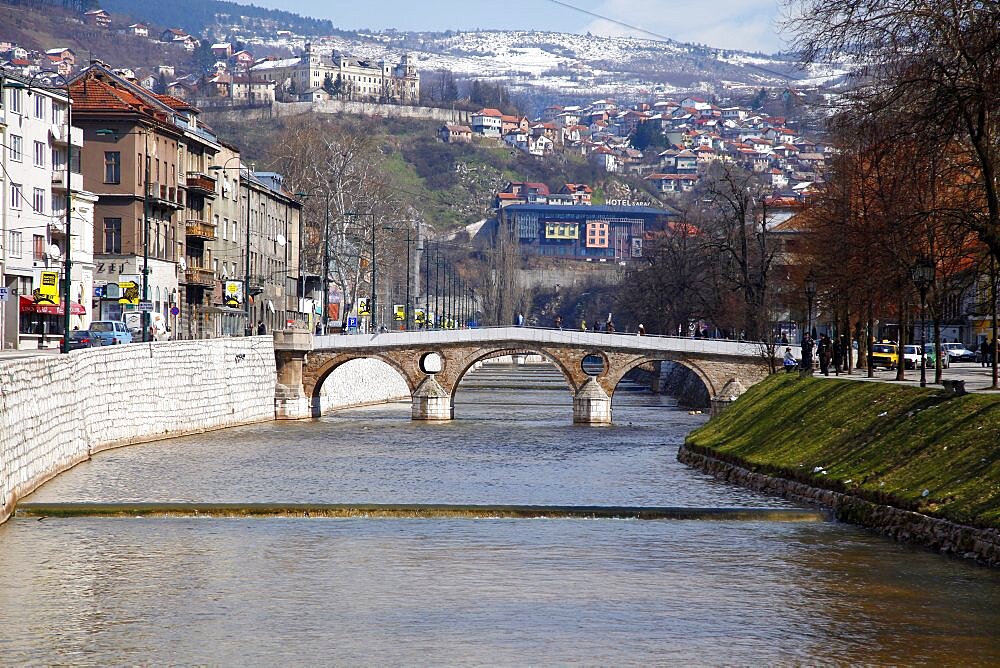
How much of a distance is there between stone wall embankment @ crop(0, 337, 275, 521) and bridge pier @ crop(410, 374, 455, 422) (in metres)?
7.18

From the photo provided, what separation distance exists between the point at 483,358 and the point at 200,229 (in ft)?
66.8

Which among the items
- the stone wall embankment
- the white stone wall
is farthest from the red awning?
the white stone wall

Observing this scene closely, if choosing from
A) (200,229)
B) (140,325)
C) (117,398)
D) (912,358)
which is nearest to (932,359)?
(912,358)

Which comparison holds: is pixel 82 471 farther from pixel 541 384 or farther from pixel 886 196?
pixel 541 384

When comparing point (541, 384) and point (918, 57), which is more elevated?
point (918, 57)

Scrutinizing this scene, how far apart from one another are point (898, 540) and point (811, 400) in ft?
50.1

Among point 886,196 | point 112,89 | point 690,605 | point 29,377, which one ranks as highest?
point 112,89

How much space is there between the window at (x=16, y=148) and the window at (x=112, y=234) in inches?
564

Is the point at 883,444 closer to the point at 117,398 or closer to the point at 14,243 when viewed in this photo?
the point at 117,398

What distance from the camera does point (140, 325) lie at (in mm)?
71188

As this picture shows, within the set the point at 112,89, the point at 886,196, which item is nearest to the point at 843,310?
the point at 886,196

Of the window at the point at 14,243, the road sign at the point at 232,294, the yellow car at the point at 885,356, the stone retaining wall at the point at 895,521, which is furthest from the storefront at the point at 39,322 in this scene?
the yellow car at the point at 885,356

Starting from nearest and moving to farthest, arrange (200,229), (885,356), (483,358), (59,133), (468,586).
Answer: (468,586) → (885,356) → (59,133) → (483,358) → (200,229)

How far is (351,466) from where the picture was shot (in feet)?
161
